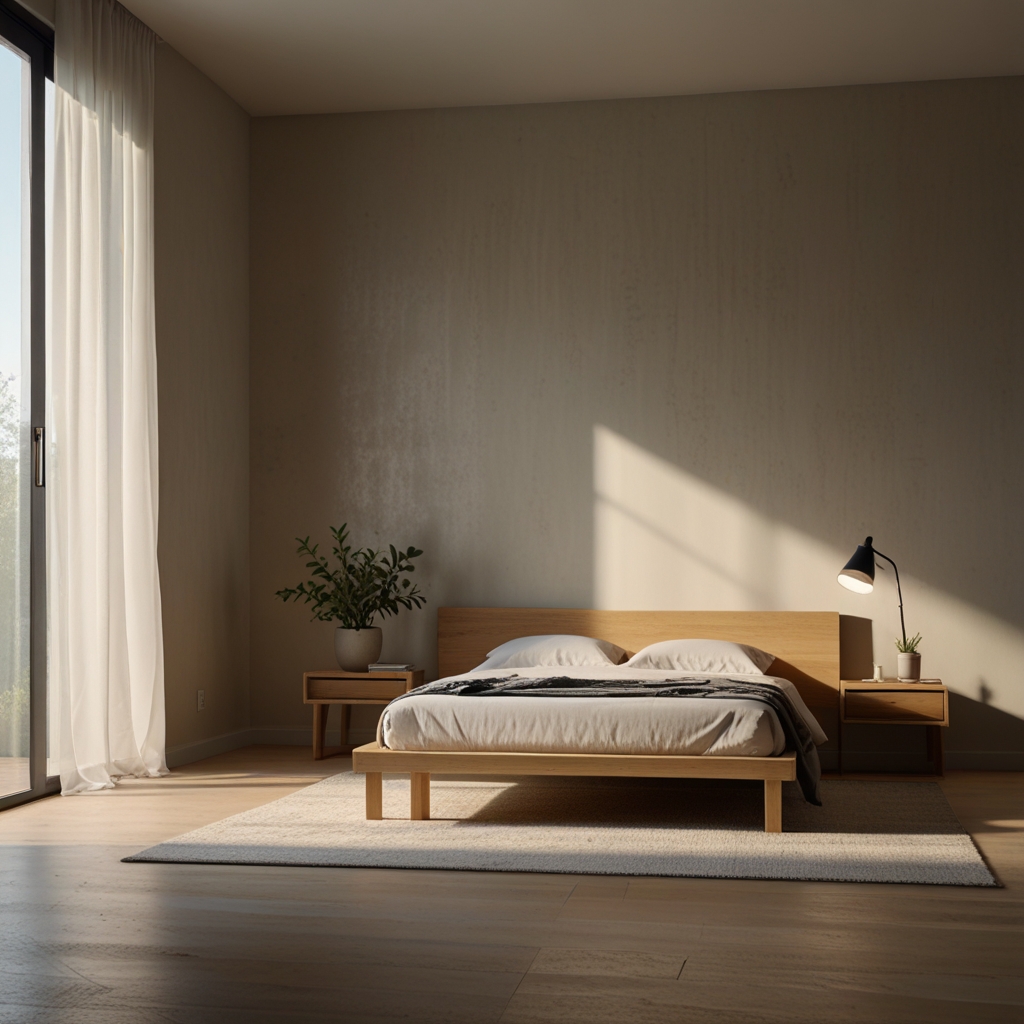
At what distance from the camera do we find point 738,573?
5516 millimetres

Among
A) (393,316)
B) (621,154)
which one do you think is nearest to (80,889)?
(393,316)

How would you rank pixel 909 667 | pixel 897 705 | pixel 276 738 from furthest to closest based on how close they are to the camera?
pixel 276 738
pixel 909 667
pixel 897 705

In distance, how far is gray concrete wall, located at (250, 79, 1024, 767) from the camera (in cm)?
539

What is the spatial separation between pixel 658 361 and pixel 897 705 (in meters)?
1.91

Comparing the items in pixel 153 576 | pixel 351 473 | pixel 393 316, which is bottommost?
pixel 153 576

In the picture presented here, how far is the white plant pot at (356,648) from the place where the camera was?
5473 millimetres

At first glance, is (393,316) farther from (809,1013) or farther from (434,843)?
(809,1013)

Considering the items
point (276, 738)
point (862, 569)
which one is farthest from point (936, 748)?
point (276, 738)

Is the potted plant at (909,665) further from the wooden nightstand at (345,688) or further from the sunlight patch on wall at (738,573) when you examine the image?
the wooden nightstand at (345,688)

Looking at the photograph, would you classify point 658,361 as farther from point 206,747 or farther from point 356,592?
point 206,747

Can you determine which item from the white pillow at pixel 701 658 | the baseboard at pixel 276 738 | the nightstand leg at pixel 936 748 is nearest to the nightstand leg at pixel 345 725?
the baseboard at pixel 276 738

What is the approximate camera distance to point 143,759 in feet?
15.9

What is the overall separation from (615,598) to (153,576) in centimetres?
212

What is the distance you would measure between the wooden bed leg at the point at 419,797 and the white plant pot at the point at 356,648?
59.1 inches
